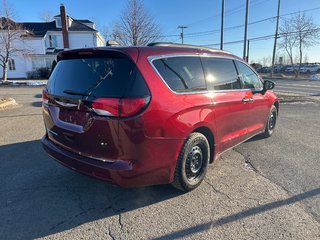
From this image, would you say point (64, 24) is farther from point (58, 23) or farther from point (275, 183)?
point (275, 183)

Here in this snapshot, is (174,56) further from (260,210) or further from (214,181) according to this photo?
(260,210)

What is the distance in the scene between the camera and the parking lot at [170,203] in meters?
2.61

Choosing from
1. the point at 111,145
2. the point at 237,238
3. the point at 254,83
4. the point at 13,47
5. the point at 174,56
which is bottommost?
the point at 237,238

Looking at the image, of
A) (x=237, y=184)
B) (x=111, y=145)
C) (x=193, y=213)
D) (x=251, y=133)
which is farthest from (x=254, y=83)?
(x=111, y=145)

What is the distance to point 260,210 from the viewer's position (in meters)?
2.98

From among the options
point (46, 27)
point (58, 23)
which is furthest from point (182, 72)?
point (46, 27)

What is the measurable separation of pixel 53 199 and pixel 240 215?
233 centimetres

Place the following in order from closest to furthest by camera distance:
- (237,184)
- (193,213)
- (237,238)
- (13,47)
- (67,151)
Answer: (237,238)
(193,213)
(67,151)
(237,184)
(13,47)

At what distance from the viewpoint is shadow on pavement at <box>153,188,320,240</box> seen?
8.43 ft

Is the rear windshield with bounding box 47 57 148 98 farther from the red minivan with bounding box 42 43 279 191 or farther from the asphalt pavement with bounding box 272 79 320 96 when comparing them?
the asphalt pavement with bounding box 272 79 320 96

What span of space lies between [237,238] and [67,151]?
7.17 feet

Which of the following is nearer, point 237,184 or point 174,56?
point 174,56

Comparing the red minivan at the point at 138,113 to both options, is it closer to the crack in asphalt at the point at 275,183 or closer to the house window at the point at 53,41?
the crack in asphalt at the point at 275,183

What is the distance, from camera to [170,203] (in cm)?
313
